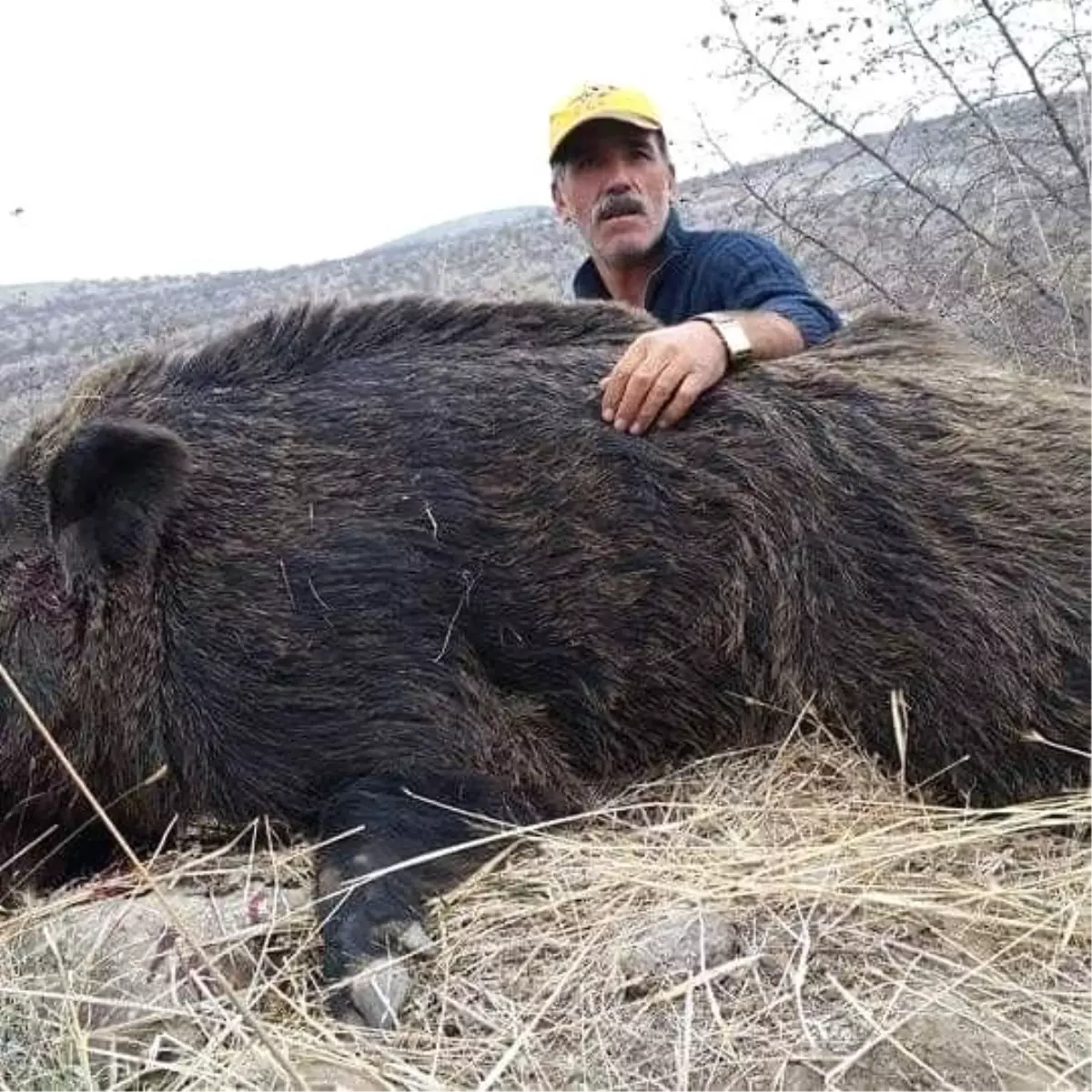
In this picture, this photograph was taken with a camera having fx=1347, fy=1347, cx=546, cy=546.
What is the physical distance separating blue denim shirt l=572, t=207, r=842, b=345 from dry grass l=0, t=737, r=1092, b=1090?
2.02 metres

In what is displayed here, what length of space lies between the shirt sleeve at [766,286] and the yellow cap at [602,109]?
0.59m

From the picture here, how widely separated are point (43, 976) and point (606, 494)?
5.78 ft

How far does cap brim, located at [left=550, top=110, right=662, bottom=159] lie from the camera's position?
17.1 feet

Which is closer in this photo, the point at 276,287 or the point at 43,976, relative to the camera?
the point at 43,976

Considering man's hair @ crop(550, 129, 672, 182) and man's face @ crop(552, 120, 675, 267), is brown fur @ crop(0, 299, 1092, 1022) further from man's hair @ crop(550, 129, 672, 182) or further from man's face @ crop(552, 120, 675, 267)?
man's hair @ crop(550, 129, 672, 182)

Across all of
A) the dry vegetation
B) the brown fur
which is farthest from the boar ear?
the dry vegetation

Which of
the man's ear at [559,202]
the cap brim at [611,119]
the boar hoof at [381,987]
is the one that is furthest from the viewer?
the man's ear at [559,202]

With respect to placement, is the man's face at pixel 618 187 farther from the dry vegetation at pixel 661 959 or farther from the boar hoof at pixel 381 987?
the boar hoof at pixel 381 987

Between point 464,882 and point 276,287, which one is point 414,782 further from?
point 276,287

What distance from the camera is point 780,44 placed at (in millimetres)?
7301

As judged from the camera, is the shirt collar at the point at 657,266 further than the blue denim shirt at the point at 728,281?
Yes

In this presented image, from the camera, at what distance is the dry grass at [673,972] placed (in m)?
2.29

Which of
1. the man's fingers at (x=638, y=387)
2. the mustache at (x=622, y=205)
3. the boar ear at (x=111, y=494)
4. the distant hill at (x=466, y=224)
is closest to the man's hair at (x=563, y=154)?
the mustache at (x=622, y=205)

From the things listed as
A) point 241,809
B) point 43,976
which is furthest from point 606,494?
point 43,976
